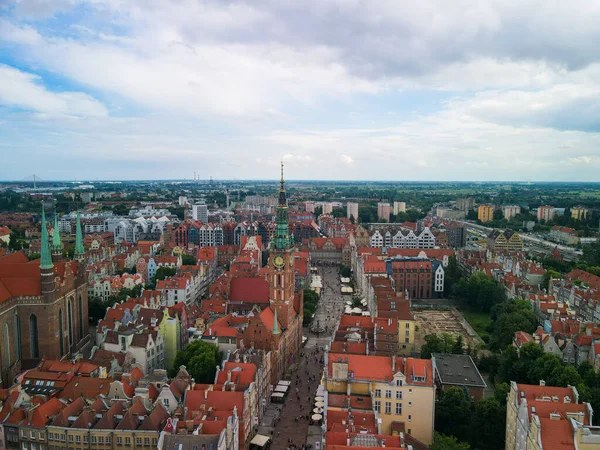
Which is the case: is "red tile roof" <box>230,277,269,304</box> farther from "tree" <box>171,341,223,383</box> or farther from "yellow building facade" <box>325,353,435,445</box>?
"yellow building facade" <box>325,353,435,445</box>

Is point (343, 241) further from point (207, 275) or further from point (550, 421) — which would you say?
point (550, 421)

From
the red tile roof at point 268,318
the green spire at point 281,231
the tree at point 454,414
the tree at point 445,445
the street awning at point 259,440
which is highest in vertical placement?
the green spire at point 281,231

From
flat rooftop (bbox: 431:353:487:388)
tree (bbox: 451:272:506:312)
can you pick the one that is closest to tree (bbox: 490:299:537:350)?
flat rooftop (bbox: 431:353:487:388)

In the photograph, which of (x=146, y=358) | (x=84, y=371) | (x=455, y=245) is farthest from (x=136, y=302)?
(x=455, y=245)

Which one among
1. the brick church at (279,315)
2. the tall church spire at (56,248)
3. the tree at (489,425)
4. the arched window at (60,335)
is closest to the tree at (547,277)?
the brick church at (279,315)

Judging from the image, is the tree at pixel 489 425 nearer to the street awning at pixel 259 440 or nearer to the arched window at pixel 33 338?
the street awning at pixel 259 440

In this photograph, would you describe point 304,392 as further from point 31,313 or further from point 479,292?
point 479,292

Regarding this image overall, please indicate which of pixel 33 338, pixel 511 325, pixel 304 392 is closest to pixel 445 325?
pixel 511 325
